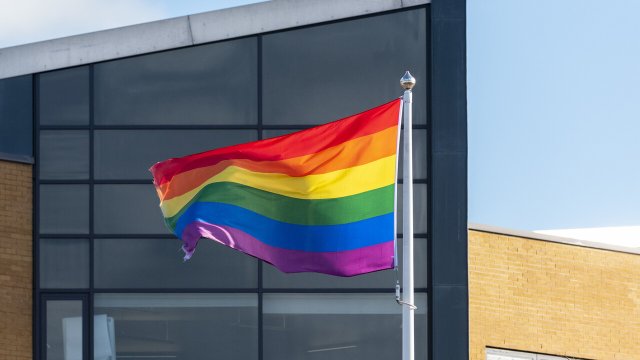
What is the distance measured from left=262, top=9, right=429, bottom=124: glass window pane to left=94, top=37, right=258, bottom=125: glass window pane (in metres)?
0.34

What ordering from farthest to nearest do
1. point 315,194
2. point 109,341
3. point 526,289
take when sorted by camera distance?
point 526,289 < point 109,341 < point 315,194

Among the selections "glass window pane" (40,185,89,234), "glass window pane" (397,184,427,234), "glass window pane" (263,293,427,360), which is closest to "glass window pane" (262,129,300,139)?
"glass window pane" (397,184,427,234)

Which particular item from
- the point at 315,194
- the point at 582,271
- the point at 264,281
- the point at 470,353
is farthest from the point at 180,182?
the point at 582,271

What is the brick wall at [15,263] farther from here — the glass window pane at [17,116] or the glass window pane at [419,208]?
the glass window pane at [419,208]

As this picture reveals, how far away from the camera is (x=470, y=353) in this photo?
21266 millimetres

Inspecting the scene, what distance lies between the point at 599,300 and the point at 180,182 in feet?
34.2

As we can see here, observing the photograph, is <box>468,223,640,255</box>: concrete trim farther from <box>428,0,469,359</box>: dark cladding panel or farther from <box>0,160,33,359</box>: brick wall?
<box>0,160,33,359</box>: brick wall

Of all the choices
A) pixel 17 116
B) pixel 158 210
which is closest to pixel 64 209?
pixel 158 210

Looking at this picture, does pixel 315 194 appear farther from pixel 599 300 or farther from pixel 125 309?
pixel 599 300

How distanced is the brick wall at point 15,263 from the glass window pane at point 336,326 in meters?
3.42

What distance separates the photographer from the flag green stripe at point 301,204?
1402cm

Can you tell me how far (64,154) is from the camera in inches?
802

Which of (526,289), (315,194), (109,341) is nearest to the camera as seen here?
(315,194)

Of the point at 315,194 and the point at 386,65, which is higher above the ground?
the point at 386,65
